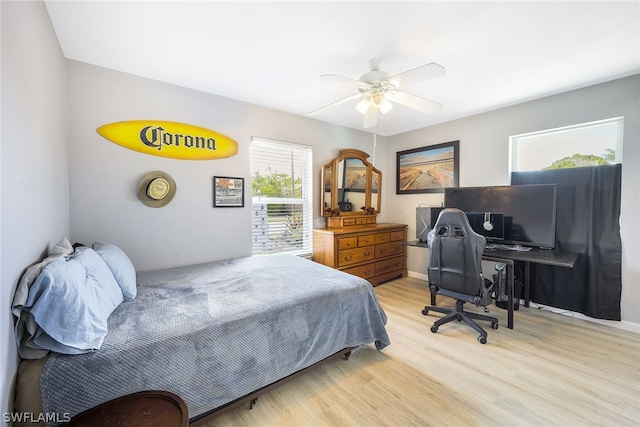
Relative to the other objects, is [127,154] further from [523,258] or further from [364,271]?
[523,258]

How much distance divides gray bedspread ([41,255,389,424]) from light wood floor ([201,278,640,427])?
0.19 meters

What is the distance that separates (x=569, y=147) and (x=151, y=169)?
4513mm

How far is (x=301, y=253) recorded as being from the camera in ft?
12.0

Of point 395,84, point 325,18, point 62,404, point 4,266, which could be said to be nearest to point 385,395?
point 62,404

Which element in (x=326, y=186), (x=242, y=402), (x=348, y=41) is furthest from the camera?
(x=326, y=186)

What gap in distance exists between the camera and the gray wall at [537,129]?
95.7 inches

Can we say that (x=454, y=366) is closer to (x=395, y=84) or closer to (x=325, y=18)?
(x=395, y=84)

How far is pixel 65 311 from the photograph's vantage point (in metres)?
1.10

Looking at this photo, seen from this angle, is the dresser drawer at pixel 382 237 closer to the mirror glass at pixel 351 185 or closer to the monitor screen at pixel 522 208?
the mirror glass at pixel 351 185

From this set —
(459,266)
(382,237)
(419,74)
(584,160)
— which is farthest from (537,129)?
(382,237)

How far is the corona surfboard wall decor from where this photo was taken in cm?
235

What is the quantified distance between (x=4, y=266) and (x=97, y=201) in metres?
1.58

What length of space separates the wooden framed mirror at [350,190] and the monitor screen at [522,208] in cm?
140

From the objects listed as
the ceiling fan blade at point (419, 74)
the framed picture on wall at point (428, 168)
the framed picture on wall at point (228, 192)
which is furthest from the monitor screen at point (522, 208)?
the framed picture on wall at point (228, 192)
